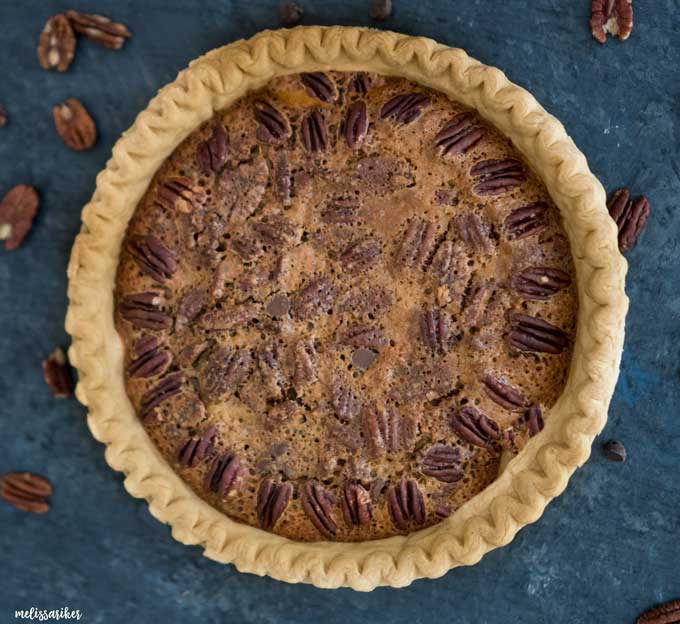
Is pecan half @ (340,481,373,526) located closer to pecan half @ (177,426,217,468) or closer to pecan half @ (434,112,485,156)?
pecan half @ (177,426,217,468)

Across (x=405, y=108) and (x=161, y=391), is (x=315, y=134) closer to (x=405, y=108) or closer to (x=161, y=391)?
(x=405, y=108)

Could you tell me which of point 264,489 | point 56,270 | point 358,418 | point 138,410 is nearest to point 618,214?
point 358,418

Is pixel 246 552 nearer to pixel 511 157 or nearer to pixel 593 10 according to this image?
pixel 511 157

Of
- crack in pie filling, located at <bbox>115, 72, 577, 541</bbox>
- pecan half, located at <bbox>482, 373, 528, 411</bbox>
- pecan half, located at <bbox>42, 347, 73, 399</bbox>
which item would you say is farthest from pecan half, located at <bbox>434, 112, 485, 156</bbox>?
pecan half, located at <bbox>42, 347, 73, 399</bbox>

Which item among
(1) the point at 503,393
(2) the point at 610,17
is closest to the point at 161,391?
(1) the point at 503,393

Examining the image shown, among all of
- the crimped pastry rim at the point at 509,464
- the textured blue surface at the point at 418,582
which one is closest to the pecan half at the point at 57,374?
the textured blue surface at the point at 418,582
